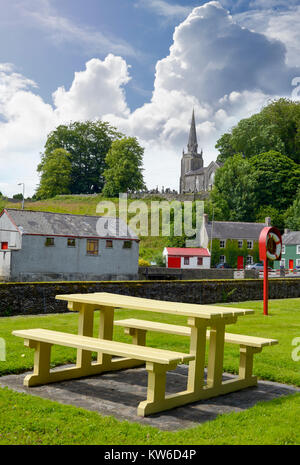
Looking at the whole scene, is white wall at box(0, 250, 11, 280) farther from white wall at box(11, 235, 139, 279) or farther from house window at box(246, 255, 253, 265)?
house window at box(246, 255, 253, 265)

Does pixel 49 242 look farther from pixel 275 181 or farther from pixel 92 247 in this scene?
pixel 275 181

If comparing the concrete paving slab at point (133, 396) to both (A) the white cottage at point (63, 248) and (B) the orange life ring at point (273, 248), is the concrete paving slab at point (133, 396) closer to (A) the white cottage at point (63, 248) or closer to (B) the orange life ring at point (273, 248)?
(B) the orange life ring at point (273, 248)

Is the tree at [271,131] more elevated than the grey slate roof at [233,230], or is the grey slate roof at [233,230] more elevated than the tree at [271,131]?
the tree at [271,131]

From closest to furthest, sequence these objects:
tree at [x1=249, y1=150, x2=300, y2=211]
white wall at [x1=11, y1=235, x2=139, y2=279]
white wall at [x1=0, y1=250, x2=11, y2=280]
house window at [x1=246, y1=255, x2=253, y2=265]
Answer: white wall at [x1=0, y1=250, x2=11, y2=280] → white wall at [x1=11, y1=235, x2=139, y2=279] → house window at [x1=246, y1=255, x2=253, y2=265] → tree at [x1=249, y1=150, x2=300, y2=211]

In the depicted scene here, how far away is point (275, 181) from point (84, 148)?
46860 millimetres

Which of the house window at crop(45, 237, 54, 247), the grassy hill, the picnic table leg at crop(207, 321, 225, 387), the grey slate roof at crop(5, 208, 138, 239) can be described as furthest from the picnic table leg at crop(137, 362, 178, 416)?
the grassy hill

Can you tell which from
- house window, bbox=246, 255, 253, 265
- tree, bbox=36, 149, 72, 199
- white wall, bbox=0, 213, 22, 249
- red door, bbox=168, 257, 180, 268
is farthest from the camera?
tree, bbox=36, 149, 72, 199

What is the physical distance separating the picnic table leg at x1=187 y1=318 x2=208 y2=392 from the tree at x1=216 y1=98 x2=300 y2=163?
277 feet

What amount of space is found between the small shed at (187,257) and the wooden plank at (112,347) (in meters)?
55.1

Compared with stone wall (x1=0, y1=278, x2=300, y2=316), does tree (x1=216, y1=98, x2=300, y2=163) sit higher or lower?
higher

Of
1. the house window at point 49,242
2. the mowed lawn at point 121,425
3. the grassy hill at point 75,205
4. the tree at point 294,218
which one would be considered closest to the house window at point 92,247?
the house window at point 49,242

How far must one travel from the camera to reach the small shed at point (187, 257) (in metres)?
63.3

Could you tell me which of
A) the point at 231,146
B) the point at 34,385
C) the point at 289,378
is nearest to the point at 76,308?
the point at 34,385

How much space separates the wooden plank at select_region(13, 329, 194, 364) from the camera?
21.9 feet
